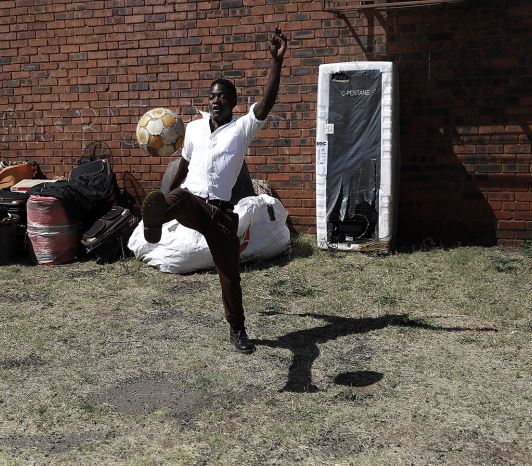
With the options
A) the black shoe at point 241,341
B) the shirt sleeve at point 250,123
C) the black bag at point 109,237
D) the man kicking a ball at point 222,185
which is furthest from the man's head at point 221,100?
the black bag at point 109,237

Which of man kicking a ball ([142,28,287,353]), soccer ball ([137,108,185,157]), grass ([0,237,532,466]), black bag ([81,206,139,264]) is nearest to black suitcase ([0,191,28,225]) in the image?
black bag ([81,206,139,264])

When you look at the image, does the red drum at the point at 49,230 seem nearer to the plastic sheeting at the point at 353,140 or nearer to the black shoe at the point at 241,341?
the plastic sheeting at the point at 353,140

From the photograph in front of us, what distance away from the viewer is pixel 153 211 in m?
4.09

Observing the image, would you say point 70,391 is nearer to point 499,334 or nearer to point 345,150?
point 499,334

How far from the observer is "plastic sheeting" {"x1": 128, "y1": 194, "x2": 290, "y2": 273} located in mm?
6531

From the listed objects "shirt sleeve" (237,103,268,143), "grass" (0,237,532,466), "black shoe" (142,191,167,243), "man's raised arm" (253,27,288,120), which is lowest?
"grass" (0,237,532,466)

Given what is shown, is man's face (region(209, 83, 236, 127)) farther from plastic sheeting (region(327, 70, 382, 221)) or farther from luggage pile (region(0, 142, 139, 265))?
luggage pile (region(0, 142, 139, 265))

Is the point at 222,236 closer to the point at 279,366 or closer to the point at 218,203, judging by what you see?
the point at 218,203

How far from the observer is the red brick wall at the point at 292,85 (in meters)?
7.08

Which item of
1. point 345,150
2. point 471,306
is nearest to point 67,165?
point 345,150

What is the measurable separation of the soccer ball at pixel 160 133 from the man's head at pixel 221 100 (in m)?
2.21

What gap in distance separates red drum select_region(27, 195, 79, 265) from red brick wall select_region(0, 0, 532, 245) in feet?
4.81

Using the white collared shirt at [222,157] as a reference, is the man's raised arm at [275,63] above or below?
above

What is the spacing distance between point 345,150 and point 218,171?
2.84 meters
